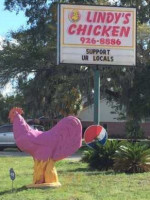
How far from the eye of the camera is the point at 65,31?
17.2 metres

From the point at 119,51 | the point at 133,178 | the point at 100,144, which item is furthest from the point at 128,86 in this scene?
the point at 133,178

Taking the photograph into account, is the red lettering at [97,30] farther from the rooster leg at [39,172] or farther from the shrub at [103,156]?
the rooster leg at [39,172]

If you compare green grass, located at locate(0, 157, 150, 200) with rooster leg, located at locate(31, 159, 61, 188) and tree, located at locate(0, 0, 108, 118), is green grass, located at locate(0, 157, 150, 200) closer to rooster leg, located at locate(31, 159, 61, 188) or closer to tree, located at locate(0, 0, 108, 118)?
rooster leg, located at locate(31, 159, 61, 188)

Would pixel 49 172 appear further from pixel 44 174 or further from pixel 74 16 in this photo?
pixel 74 16

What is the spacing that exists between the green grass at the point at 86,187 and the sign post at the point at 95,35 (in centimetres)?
432

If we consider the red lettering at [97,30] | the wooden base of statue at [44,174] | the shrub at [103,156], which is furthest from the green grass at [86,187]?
the red lettering at [97,30]

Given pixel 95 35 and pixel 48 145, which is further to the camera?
pixel 95 35

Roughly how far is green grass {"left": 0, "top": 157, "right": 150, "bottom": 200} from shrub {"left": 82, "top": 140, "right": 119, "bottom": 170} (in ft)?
2.83

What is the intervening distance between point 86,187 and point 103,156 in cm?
425

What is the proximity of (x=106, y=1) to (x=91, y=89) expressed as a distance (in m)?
5.87

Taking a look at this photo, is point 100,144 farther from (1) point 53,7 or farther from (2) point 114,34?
(1) point 53,7

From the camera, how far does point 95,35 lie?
17.2 m

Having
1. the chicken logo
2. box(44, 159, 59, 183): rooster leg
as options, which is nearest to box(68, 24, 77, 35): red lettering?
the chicken logo

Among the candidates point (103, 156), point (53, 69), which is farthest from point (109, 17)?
point (53, 69)
